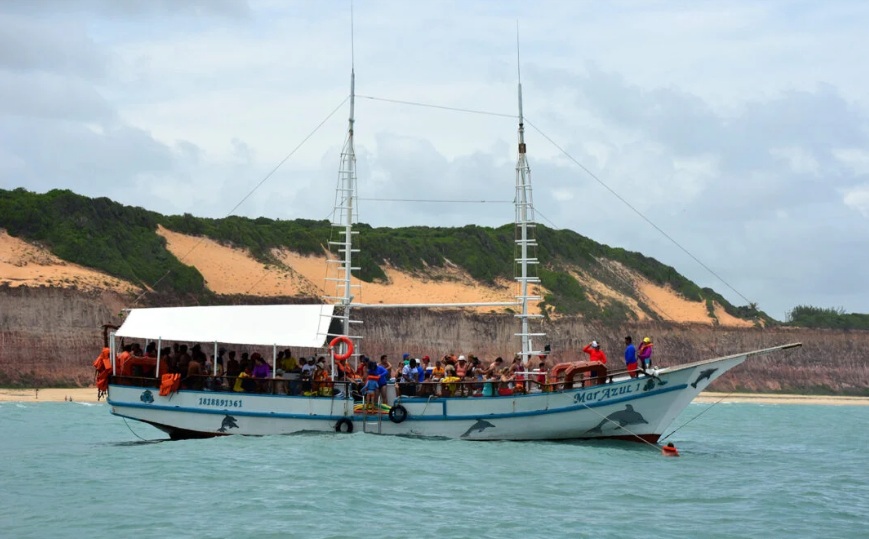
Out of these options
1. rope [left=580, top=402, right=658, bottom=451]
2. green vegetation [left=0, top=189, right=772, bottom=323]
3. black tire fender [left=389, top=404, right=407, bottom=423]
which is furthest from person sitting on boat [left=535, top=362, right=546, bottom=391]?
green vegetation [left=0, top=189, right=772, bottom=323]

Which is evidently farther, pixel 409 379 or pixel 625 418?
pixel 409 379

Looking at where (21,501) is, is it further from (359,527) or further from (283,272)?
(283,272)

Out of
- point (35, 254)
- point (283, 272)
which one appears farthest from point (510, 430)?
point (283, 272)

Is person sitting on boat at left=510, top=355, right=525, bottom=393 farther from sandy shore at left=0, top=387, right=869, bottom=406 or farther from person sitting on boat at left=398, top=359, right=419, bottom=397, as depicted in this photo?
sandy shore at left=0, top=387, right=869, bottom=406

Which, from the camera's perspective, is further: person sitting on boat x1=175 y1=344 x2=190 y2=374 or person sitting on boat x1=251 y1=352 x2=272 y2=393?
person sitting on boat x1=175 y1=344 x2=190 y2=374

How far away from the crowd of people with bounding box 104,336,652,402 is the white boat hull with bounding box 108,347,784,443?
0.33 meters

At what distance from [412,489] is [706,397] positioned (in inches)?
2323

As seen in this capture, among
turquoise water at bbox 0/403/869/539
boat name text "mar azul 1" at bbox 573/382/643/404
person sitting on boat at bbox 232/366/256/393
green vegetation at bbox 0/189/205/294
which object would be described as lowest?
turquoise water at bbox 0/403/869/539

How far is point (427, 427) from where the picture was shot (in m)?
33.5

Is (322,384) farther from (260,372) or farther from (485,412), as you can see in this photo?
(485,412)

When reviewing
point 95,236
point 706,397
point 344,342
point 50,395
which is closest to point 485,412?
point 344,342

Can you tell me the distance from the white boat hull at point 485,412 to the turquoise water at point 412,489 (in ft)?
1.70

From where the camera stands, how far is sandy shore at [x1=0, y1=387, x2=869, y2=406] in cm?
5643

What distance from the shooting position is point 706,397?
81.9 meters
